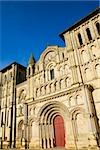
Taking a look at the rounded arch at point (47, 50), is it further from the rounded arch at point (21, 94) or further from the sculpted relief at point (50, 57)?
the rounded arch at point (21, 94)

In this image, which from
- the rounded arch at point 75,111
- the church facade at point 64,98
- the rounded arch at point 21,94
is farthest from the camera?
the rounded arch at point 21,94

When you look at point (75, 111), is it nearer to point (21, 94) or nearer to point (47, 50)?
point (47, 50)

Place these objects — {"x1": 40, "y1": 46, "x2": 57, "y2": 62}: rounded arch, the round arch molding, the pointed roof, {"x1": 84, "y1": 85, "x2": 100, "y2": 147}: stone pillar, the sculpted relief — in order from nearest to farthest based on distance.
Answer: {"x1": 84, "y1": 85, "x2": 100, "y2": 147}: stone pillar → the round arch molding → the sculpted relief → {"x1": 40, "y1": 46, "x2": 57, "y2": 62}: rounded arch → the pointed roof

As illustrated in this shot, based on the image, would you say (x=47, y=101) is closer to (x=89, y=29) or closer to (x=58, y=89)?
(x=58, y=89)

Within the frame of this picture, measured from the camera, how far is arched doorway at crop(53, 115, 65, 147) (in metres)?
18.5

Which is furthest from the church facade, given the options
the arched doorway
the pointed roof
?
the pointed roof

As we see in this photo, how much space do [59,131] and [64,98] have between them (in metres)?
4.32

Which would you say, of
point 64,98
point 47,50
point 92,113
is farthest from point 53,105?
point 47,50

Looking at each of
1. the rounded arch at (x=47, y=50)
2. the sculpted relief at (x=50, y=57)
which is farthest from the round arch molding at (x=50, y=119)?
the rounded arch at (x=47, y=50)

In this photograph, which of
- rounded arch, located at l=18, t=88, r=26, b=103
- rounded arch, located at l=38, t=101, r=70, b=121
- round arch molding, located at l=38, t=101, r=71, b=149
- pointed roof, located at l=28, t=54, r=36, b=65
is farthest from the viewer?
rounded arch, located at l=18, t=88, r=26, b=103

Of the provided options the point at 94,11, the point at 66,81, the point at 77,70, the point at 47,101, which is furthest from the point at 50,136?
the point at 94,11

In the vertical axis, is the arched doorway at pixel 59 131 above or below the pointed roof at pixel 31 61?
below

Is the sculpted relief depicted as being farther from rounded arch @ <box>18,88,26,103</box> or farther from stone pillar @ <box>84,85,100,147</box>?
stone pillar @ <box>84,85,100,147</box>

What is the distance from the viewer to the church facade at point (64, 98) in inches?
641
